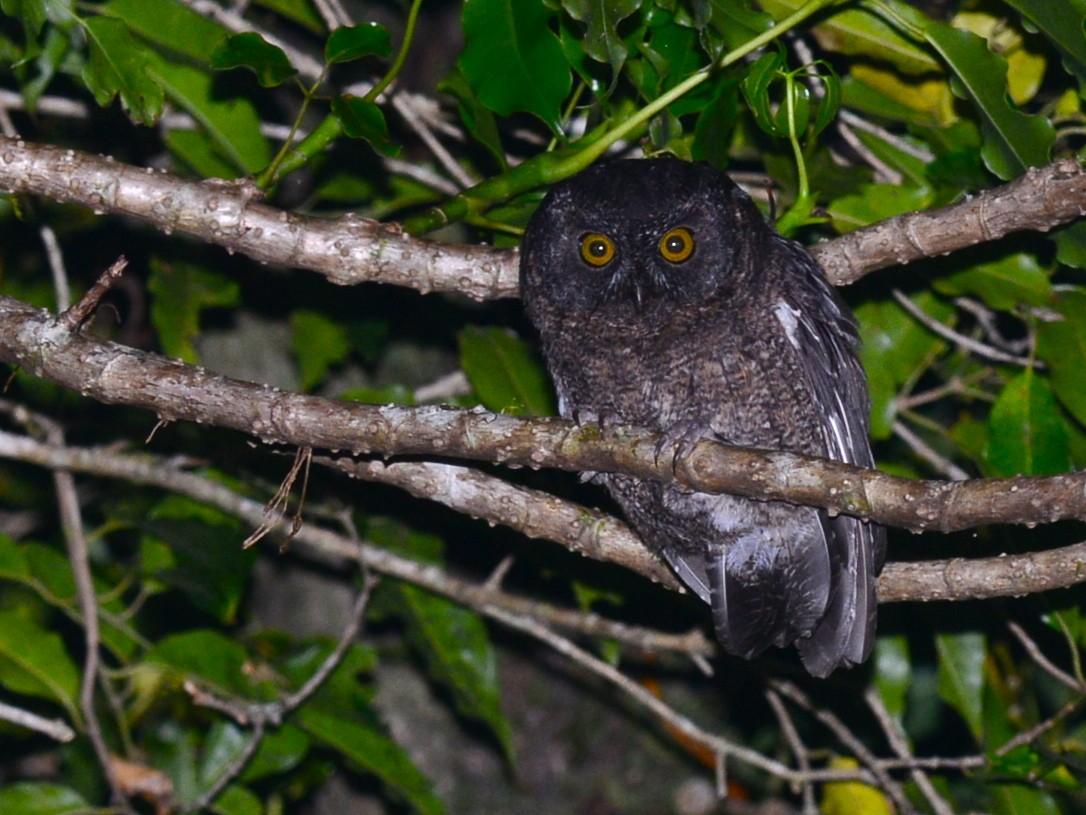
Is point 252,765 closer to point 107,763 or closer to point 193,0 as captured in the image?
point 107,763

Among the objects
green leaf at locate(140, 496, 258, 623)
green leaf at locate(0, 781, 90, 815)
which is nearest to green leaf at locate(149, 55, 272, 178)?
green leaf at locate(140, 496, 258, 623)

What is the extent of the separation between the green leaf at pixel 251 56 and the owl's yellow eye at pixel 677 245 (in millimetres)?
1120

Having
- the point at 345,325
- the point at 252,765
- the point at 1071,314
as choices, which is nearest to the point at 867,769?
the point at 1071,314

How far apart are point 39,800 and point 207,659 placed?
2.30 ft

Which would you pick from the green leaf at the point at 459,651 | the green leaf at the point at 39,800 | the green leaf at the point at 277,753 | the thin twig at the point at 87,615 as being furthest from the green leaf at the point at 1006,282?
the green leaf at the point at 39,800

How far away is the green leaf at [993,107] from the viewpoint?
9.99ft

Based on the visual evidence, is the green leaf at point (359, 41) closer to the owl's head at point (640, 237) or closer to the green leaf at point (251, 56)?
the green leaf at point (251, 56)

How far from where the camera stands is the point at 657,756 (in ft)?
17.5

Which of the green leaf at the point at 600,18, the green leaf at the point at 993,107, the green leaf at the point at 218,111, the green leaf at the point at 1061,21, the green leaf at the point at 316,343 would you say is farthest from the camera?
the green leaf at the point at 316,343

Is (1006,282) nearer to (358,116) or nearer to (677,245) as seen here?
(677,245)

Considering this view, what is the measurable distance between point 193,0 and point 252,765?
266 centimetres

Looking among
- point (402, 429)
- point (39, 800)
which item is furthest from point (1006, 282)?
point (39, 800)

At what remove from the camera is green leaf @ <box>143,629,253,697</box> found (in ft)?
12.9

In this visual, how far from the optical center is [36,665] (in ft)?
12.6
